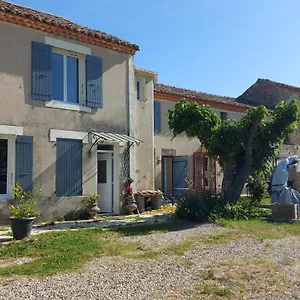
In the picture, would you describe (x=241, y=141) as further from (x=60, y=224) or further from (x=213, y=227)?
(x=60, y=224)

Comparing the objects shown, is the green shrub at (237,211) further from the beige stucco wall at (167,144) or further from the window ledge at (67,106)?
the beige stucco wall at (167,144)

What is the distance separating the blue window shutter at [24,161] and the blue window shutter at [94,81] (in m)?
2.86

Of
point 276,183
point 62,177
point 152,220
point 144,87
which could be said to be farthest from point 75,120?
point 276,183

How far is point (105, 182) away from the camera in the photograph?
1661cm

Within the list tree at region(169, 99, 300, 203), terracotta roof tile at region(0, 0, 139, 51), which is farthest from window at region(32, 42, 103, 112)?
tree at region(169, 99, 300, 203)

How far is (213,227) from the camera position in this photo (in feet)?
42.7

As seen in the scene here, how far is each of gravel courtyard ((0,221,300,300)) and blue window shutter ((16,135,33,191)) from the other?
17.5ft

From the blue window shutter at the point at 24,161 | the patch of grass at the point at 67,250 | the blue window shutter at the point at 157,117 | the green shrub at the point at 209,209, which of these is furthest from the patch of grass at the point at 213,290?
the blue window shutter at the point at 157,117

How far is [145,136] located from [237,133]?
5.90m

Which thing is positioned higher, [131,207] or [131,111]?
[131,111]

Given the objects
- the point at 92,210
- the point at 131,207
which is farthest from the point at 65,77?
the point at 131,207

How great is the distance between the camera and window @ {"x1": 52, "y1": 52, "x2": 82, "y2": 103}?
14672 millimetres

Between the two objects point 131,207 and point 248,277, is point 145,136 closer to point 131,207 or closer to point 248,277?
point 131,207

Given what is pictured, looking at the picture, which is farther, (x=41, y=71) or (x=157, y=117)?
(x=157, y=117)
